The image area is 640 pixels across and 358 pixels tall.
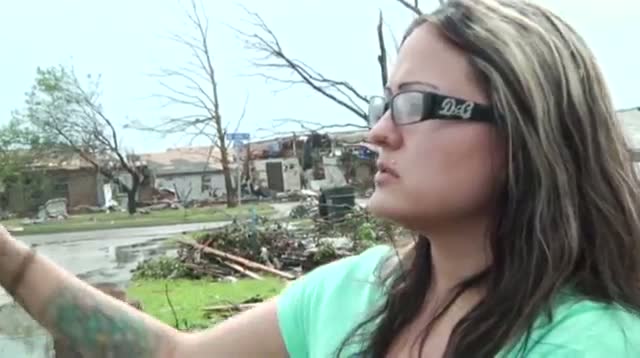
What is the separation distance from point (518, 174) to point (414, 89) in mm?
144

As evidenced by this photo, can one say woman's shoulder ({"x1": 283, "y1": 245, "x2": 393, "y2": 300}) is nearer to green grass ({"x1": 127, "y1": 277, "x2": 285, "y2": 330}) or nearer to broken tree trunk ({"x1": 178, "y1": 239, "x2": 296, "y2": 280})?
green grass ({"x1": 127, "y1": 277, "x2": 285, "y2": 330})

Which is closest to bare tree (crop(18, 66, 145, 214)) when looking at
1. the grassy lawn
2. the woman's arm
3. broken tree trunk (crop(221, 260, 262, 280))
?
the grassy lawn

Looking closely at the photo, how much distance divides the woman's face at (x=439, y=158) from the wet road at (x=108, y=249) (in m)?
10.3

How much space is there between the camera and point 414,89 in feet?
3.50

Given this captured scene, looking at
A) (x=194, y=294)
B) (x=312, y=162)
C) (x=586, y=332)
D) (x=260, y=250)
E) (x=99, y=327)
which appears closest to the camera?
(x=586, y=332)

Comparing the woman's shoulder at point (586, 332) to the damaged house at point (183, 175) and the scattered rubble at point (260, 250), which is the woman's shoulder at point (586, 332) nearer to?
the scattered rubble at point (260, 250)

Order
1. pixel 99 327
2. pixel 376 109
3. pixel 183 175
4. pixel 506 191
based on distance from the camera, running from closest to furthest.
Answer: pixel 506 191 → pixel 376 109 → pixel 99 327 → pixel 183 175

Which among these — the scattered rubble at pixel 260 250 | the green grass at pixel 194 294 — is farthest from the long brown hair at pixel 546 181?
the scattered rubble at pixel 260 250

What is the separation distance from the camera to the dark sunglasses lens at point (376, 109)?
113 cm

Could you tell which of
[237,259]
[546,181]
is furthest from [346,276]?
[237,259]

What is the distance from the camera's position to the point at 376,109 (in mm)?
1161

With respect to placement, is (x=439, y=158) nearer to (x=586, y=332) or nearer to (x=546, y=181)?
(x=546, y=181)

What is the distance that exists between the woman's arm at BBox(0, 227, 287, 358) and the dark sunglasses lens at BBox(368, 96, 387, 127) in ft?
1.24

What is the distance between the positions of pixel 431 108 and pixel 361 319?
0.91 ft
